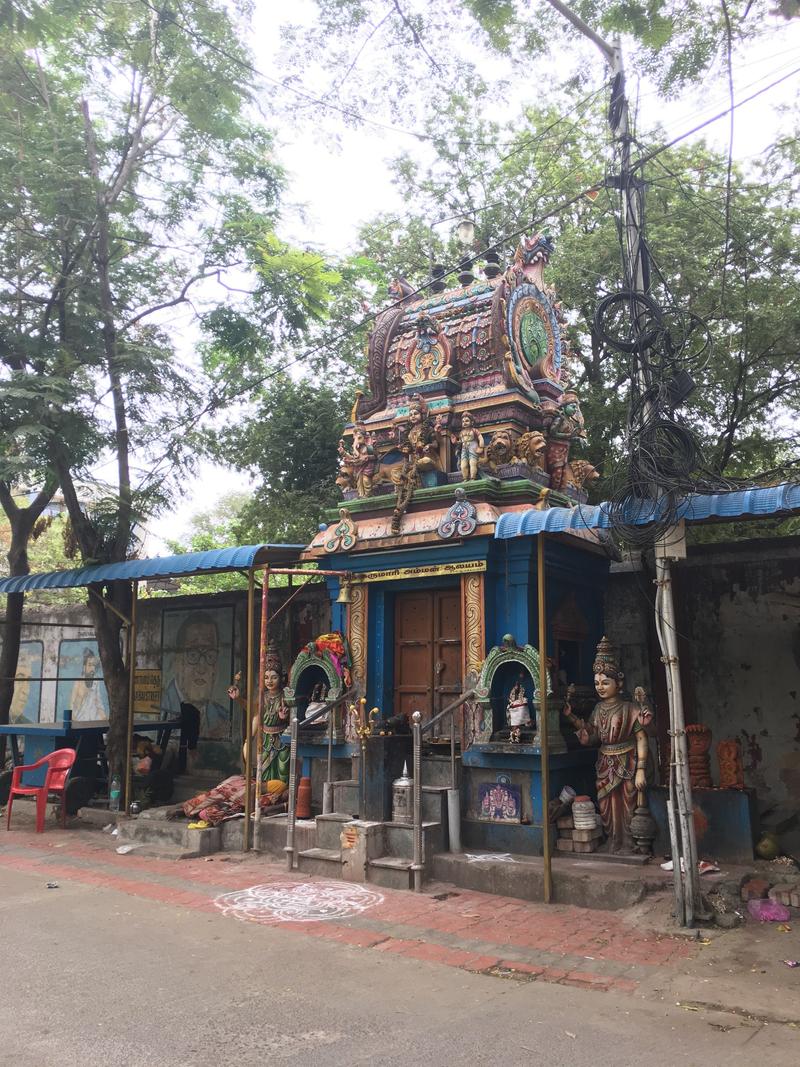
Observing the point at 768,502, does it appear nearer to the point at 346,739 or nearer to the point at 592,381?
the point at 346,739

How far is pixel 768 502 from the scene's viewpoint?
6.46 m

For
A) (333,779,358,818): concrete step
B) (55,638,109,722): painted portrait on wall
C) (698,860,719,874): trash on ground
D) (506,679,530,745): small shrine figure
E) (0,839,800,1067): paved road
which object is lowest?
(0,839,800,1067): paved road

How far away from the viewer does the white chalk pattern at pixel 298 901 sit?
720cm

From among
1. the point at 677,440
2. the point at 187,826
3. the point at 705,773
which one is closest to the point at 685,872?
the point at 705,773

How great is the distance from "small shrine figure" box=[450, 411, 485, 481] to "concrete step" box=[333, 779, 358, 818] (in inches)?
147

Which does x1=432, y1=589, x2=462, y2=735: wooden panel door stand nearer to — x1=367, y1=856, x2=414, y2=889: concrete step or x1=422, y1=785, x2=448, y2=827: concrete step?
x1=422, y1=785, x2=448, y2=827: concrete step

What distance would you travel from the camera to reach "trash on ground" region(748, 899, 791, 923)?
6605 millimetres

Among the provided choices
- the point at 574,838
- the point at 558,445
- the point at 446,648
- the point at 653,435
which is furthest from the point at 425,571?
the point at 653,435

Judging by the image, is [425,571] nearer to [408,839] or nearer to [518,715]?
[518,715]

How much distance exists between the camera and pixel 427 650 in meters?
10.0

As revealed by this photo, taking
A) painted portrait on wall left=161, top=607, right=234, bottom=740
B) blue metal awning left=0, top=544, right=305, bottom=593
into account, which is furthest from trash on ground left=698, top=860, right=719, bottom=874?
painted portrait on wall left=161, top=607, right=234, bottom=740

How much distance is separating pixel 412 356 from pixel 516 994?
7.62 m

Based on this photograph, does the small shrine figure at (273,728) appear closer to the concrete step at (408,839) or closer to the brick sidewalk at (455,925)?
the brick sidewalk at (455,925)

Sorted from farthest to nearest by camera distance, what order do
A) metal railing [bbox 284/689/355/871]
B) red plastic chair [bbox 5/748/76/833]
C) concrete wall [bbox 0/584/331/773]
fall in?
concrete wall [bbox 0/584/331/773] → red plastic chair [bbox 5/748/76/833] → metal railing [bbox 284/689/355/871]
